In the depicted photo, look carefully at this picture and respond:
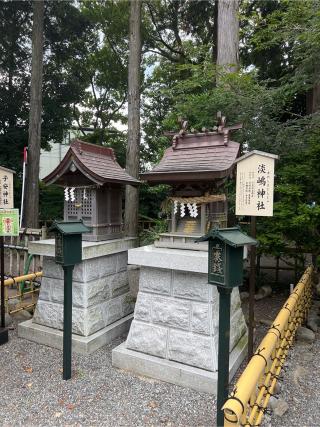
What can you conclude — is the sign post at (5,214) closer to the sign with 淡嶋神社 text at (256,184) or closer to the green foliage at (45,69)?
the sign with 淡嶋神社 text at (256,184)

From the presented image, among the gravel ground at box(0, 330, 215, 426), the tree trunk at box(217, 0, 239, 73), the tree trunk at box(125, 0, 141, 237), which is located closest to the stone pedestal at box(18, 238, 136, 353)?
the gravel ground at box(0, 330, 215, 426)

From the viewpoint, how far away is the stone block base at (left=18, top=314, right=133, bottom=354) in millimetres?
4824

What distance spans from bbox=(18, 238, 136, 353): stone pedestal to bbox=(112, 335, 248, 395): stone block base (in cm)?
74

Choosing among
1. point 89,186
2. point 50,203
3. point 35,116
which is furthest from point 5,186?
point 50,203

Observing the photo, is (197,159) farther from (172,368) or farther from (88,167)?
(172,368)

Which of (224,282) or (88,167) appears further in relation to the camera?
(88,167)

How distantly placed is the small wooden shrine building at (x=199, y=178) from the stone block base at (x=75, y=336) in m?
2.18

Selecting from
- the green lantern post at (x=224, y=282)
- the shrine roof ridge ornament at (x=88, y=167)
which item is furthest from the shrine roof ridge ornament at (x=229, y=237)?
the shrine roof ridge ornament at (x=88, y=167)

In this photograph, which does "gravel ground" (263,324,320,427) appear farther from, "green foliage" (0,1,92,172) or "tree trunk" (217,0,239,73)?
"green foliage" (0,1,92,172)

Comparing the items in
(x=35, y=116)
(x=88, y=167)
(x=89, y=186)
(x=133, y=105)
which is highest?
(x=35, y=116)

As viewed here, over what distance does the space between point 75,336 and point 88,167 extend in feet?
9.25

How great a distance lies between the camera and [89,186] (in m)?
5.32

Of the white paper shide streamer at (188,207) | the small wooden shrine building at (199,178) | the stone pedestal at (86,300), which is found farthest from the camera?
the stone pedestal at (86,300)

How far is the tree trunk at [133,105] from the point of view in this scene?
9.99 metres
